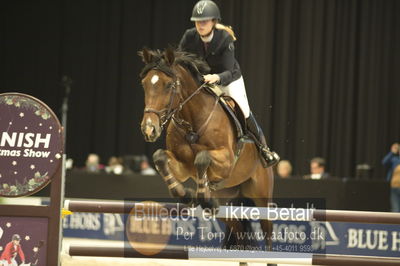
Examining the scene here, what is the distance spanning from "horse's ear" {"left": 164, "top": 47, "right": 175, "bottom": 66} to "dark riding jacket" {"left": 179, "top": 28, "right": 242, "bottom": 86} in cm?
45

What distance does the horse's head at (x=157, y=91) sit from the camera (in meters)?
4.03

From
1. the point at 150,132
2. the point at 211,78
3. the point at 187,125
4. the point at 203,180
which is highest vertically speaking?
the point at 211,78

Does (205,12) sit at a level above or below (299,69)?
below

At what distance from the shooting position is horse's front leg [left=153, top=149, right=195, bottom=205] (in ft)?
14.5

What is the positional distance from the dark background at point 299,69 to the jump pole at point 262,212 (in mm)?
6388

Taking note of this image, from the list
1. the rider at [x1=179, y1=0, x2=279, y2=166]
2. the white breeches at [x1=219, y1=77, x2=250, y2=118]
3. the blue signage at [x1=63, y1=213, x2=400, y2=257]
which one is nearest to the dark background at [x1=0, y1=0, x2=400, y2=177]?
the blue signage at [x1=63, y1=213, x2=400, y2=257]

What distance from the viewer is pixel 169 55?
14.3 feet

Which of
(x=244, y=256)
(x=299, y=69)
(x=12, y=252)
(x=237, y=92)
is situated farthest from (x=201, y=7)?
(x=299, y=69)

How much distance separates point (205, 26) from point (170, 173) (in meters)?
1.13

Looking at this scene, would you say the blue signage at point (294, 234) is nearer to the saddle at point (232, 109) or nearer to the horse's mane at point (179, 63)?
the saddle at point (232, 109)

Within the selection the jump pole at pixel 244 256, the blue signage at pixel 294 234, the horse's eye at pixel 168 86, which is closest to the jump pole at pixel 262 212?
the jump pole at pixel 244 256

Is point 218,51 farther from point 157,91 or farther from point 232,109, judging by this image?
point 157,91

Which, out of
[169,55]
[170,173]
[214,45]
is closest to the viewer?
[169,55]

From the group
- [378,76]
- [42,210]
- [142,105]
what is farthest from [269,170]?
[142,105]
